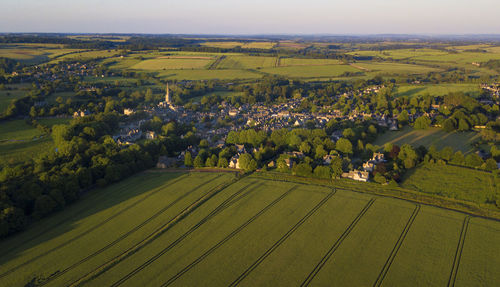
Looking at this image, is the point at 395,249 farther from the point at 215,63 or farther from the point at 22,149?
the point at 215,63

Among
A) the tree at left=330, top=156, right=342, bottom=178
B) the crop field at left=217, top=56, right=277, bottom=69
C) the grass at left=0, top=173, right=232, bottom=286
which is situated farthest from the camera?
the crop field at left=217, top=56, right=277, bottom=69

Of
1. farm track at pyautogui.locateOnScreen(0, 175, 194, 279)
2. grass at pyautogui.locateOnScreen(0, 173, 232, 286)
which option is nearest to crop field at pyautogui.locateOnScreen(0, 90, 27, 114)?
grass at pyautogui.locateOnScreen(0, 173, 232, 286)

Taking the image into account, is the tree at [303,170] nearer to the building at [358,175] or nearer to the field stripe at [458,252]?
the building at [358,175]

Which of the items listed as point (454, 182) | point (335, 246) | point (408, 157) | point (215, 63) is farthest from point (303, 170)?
point (215, 63)

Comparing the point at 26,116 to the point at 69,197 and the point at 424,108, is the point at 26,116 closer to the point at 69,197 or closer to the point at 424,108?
the point at 69,197

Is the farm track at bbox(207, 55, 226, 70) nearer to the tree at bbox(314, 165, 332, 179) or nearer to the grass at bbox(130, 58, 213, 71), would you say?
the grass at bbox(130, 58, 213, 71)

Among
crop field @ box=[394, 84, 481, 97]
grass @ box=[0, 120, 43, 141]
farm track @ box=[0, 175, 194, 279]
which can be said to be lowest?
farm track @ box=[0, 175, 194, 279]
